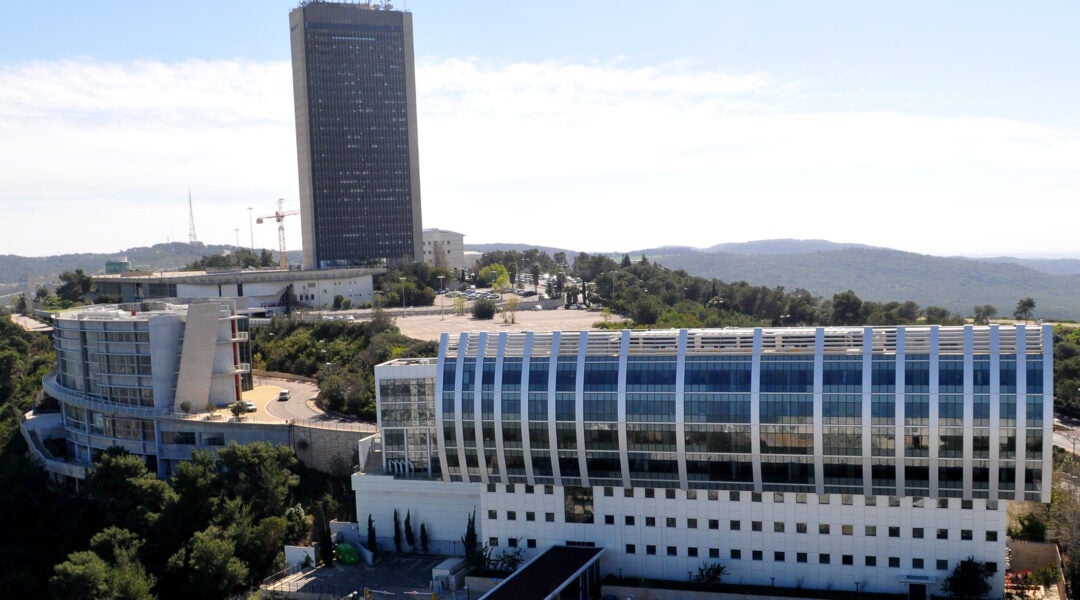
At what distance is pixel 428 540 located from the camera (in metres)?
51.9

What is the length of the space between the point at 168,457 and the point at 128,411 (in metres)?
4.68

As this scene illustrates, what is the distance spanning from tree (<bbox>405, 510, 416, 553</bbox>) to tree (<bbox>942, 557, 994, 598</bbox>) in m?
28.1

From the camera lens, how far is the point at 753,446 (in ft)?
144

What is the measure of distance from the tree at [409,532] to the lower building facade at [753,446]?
1.54 metres

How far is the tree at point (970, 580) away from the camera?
40094 mm

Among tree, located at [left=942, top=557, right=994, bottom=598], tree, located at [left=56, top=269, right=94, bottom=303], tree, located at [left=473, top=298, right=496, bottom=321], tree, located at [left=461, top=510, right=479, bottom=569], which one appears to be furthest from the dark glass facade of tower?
tree, located at [left=942, top=557, right=994, bottom=598]

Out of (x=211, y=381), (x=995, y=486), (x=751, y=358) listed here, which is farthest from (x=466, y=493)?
(x=211, y=381)

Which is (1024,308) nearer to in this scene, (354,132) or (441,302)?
(441,302)

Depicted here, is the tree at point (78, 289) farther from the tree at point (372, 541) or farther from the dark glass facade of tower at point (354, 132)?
the tree at point (372, 541)

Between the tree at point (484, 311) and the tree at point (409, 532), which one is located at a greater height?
the tree at point (484, 311)

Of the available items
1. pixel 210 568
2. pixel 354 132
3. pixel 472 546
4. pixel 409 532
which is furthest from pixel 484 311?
pixel 210 568

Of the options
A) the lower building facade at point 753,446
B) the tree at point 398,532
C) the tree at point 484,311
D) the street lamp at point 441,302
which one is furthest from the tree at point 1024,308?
the tree at point 398,532

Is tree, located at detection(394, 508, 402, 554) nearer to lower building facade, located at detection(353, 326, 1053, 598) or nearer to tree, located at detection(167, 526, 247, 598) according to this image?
lower building facade, located at detection(353, 326, 1053, 598)

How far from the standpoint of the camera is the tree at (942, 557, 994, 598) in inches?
1578
